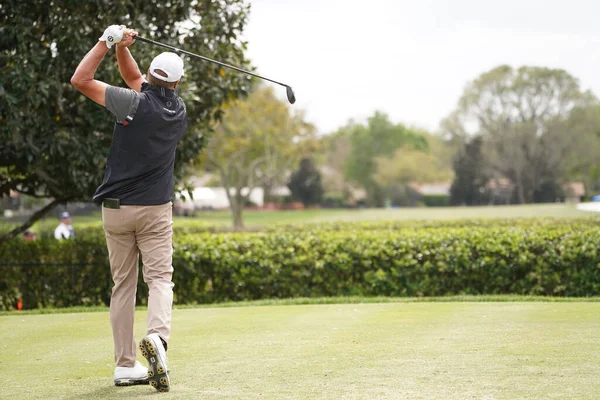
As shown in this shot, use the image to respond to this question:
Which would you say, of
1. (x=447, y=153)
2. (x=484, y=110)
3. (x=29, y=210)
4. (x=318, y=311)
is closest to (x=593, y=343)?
(x=318, y=311)

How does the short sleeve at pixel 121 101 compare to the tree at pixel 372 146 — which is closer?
the short sleeve at pixel 121 101

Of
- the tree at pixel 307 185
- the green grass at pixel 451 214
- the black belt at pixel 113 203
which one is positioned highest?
A: the tree at pixel 307 185

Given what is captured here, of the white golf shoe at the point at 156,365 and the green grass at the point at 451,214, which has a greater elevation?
the green grass at the point at 451,214

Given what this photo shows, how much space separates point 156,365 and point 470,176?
88.4 m

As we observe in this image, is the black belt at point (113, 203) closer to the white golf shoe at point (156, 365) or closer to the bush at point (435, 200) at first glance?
the white golf shoe at point (156, 365)

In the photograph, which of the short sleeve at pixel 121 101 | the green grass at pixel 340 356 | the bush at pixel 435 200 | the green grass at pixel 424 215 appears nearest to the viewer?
the green grass at pixel 340 356

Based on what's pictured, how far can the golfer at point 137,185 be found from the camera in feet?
17.2

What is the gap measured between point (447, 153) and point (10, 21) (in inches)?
3733

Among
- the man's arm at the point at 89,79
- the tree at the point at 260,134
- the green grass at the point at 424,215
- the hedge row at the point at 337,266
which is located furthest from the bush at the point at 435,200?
the man's arm at the point at 89,79

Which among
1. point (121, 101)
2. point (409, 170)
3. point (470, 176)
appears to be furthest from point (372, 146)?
point (121, 101)

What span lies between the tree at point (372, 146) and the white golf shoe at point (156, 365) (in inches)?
3979

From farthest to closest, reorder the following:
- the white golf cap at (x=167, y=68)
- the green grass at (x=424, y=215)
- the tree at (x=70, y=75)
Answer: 1. the green grass at (x=424, y=215)
2. the tree at (x=70, y=75)
3. the white golf cap at (x=167, y=68)

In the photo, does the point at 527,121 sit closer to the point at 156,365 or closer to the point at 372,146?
the point at 372,146

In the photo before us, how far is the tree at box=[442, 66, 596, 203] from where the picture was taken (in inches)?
3686
